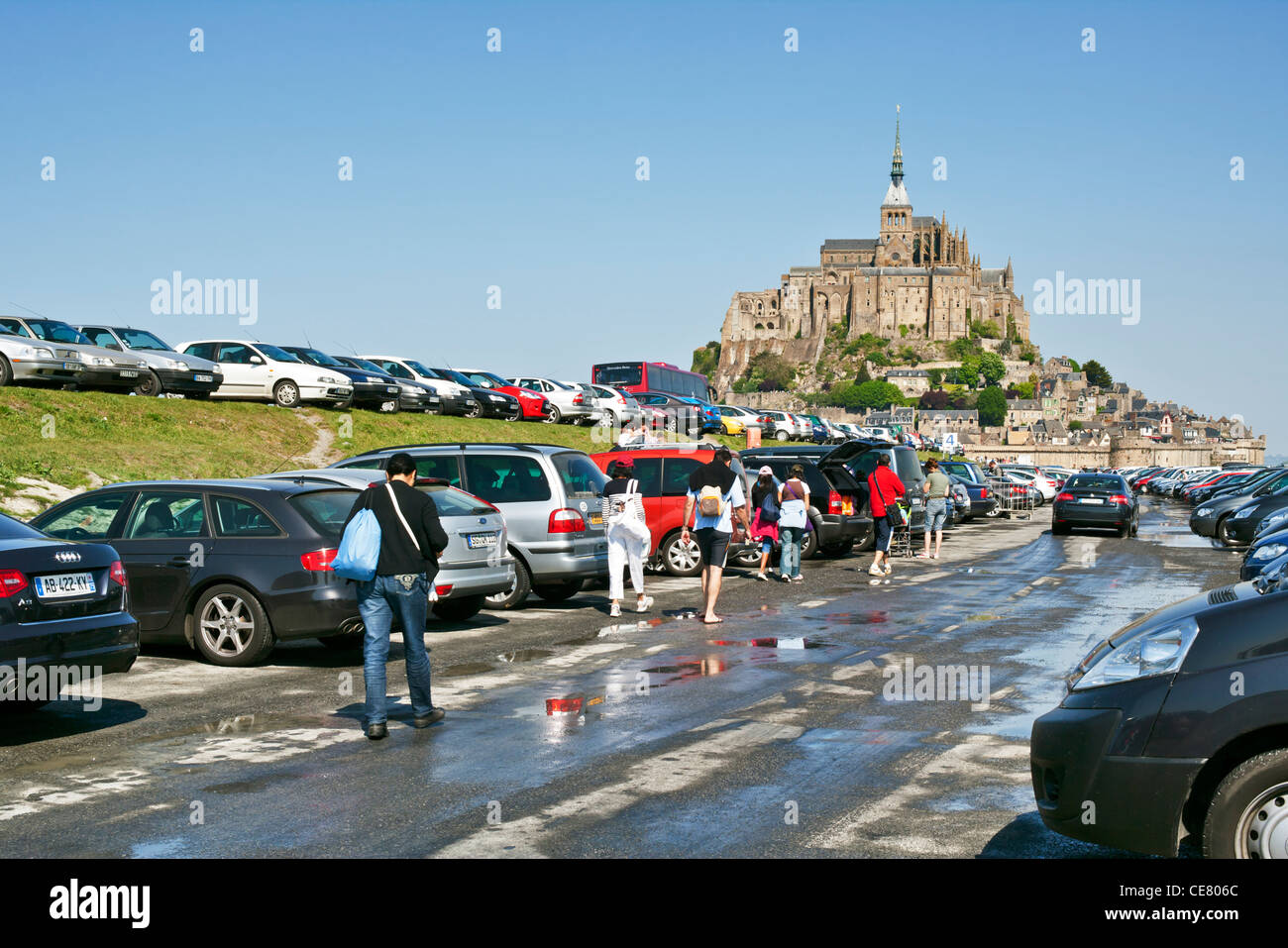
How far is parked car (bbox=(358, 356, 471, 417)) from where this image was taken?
38.9 metres

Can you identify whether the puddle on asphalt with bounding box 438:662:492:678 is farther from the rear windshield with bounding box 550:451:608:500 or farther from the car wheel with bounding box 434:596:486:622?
the rear windshield with bounding box 550:451:608:500

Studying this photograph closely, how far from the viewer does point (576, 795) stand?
655 cm

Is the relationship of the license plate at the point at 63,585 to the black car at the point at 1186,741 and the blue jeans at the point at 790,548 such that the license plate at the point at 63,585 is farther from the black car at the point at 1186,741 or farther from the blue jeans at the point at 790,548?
the blue jeans at the point at 790,548

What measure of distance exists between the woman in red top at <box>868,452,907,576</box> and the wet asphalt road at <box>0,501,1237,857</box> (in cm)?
572

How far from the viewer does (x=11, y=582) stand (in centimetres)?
799

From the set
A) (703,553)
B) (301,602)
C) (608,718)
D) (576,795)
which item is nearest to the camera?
(576,795)

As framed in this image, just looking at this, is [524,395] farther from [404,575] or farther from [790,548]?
[404,575]

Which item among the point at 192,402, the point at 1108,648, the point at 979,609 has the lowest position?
the point at 979,609

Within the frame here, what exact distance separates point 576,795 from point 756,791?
93 cm

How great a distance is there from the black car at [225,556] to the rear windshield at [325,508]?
0.01 metres

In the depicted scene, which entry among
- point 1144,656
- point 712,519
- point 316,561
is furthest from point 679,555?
point 1144,656

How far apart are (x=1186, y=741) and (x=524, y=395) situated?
40521mm
